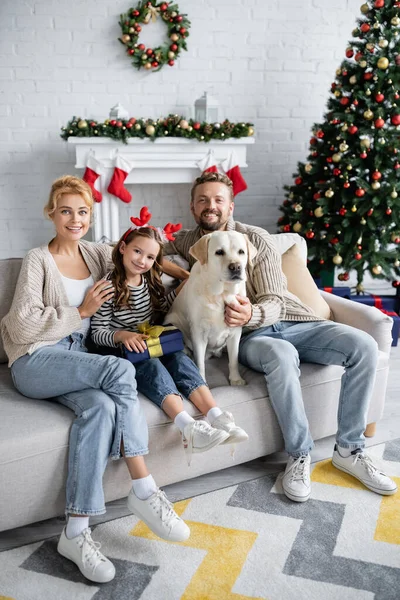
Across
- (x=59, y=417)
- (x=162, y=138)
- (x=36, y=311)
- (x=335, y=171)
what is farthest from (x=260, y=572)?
(x=162, y=138)

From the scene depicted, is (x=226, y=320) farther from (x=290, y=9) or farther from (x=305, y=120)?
(x=290, y=9)

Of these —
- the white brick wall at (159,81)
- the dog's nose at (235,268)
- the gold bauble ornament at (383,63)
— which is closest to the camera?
the dog's nose at (235,268)

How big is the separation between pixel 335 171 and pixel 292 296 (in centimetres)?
185

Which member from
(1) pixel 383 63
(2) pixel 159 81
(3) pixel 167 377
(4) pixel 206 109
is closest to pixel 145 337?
(3) pixel 167 377

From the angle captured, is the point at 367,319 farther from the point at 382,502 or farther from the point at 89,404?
the point at 89,404

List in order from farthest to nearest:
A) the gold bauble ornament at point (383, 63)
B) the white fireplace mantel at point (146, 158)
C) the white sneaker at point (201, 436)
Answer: the white fireplace mantel at point (146, 158), the gold bauble ornament at point (383, 63), the white sneaker at point (201, 436)

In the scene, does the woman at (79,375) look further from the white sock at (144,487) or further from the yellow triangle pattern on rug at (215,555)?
the yellow triangle pattern on rug at (215,555)

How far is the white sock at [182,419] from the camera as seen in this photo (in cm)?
196

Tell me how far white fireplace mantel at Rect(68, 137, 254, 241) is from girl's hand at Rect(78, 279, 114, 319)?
2.26m

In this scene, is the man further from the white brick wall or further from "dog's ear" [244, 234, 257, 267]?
the white brick wall

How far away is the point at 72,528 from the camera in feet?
5.76

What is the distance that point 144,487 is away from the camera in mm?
1854

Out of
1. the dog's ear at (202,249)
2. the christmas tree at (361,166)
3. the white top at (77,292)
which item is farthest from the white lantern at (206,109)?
the white top at (77,292)

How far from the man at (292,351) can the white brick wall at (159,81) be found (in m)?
2.67
